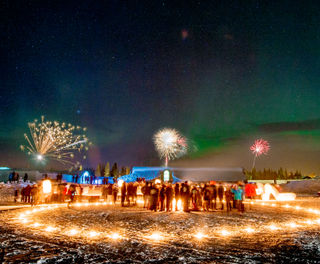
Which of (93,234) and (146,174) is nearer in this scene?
(93,234)

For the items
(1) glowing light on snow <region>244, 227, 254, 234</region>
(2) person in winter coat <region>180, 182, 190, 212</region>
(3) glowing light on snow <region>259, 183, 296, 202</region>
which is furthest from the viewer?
(3) glowing light on snow <region>259, 183, 296, 202</region>

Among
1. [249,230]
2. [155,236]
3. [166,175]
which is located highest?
[166,175]

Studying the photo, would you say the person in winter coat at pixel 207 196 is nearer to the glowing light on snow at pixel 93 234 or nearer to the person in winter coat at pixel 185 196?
the person in winter coat at pixel 185 196

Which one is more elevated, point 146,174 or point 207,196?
point 146,174

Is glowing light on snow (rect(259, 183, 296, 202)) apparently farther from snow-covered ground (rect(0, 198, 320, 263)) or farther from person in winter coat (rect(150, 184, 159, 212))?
snow-covered ground (rect(0, 198, 320, 263))

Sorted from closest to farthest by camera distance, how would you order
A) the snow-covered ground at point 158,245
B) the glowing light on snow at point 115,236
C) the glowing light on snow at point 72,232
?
1. the snow-covered ground at point 158,245
2. the glowing light on snow at point 115,236
3. the glowing light on snow at point 72,232

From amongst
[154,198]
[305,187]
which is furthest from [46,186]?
[305,187]

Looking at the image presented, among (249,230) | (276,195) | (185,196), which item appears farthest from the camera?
(276,195)

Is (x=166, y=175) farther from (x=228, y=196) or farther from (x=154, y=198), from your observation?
(x=154, y=198)

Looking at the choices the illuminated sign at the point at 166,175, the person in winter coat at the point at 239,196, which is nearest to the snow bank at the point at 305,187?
the illuminated sign at the point at 166,175

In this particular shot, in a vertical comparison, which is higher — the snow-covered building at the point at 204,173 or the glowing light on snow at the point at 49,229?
the snow-covered building at the point at 204,173

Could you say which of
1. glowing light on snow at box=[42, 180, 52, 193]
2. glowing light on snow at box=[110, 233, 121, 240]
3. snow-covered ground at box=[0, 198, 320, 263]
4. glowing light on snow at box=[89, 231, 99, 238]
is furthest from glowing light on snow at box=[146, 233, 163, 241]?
glowing light on snow at box=[42, 180, 52, 193]

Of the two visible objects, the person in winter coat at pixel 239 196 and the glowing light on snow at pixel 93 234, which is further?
the person in winter coat at pixel 239 196

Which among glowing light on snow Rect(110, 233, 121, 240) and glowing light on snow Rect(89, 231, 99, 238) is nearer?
glowing light on snow Rect(110, 233, 121, 240)
